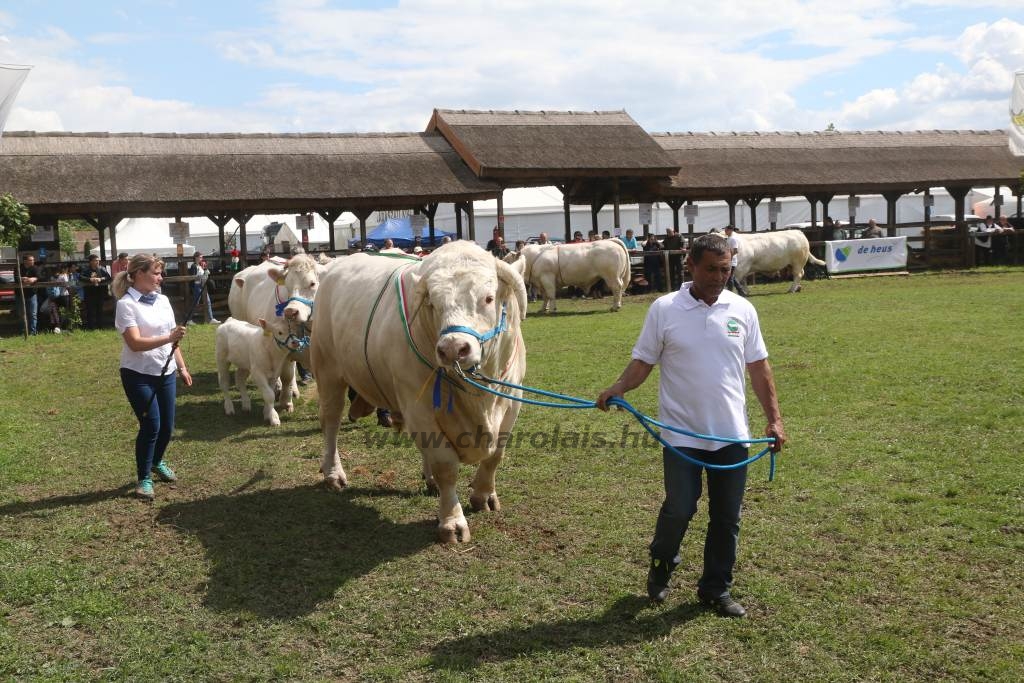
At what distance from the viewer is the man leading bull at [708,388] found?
4.36 metres

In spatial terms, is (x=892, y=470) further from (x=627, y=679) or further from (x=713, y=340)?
(x=627, y=679)

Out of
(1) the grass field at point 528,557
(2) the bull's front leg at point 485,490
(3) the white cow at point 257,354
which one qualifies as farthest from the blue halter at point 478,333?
(3) the white cow at point 257,354

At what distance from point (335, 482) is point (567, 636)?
323cm

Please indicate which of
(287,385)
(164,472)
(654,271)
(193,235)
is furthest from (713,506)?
(193,235)

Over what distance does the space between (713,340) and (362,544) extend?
109 inches

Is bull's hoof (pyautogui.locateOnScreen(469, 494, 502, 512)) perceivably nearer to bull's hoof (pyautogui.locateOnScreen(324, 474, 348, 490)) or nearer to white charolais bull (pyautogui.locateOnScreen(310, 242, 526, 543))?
white charolais bull (pyautogui.locateOnScreen(310, 242, 526, 543))

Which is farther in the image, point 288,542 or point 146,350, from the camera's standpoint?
point 146,350

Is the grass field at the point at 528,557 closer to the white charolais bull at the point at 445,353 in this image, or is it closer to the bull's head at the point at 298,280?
the white charolais bull at the point at 445,353

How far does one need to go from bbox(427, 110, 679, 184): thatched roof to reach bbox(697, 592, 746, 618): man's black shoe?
22.3 metres

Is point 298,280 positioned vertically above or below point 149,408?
above

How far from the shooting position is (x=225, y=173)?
2431 cm

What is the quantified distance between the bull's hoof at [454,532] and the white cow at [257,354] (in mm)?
4266

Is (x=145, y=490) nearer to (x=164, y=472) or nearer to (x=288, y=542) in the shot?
(x=164, y=472)

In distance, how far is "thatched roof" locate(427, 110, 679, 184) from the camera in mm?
26641
